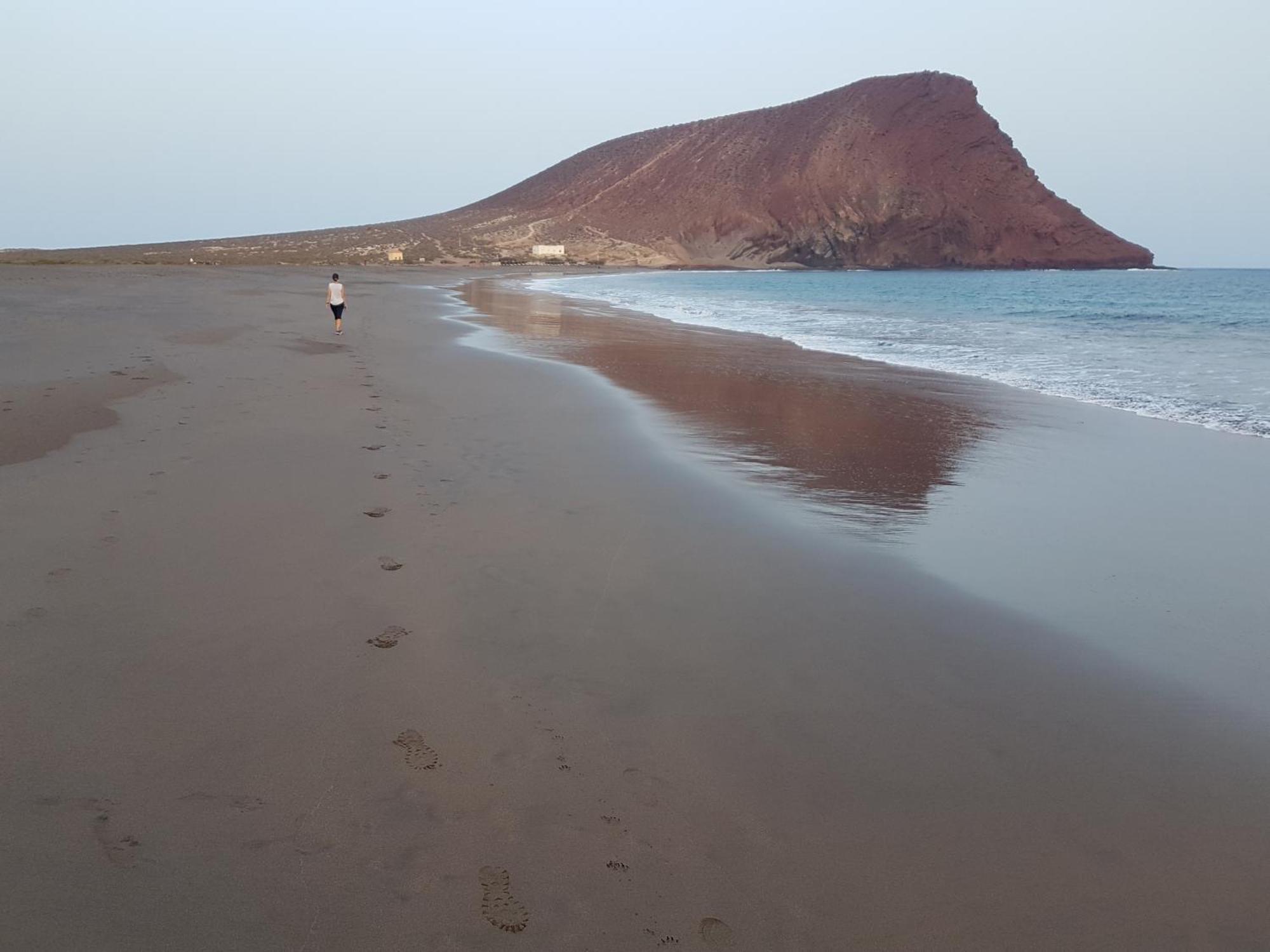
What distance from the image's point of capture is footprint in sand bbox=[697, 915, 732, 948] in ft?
6.78

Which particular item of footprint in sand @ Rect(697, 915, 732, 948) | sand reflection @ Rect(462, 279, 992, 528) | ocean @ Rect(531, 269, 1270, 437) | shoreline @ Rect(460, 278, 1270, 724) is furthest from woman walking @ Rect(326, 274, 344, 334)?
footprint in sand @ Rect(697, 915, 732, 948)

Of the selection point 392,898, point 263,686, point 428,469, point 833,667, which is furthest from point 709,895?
point 428,469

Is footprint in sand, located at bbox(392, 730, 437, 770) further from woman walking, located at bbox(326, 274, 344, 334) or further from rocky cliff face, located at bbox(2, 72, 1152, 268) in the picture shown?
rocky cliff face, located at bbox(2, 72, 1152, 268)

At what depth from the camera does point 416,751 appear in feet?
9.18

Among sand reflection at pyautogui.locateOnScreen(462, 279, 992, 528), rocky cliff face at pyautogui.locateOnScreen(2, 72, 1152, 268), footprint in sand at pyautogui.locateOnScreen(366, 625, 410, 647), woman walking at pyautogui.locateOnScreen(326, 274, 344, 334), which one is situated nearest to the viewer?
footprint in sand at pyautogui.locateOnScreen(366, 625, 410, 647)

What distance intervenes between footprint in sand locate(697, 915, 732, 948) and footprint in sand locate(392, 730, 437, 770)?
1.07 metres

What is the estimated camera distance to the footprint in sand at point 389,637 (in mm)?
3549

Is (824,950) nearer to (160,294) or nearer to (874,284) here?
(160,294)

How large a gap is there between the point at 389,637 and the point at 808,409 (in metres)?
7.58

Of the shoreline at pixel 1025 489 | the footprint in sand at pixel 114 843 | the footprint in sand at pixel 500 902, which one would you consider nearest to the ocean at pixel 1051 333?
the shoreline at pixel 1025 489

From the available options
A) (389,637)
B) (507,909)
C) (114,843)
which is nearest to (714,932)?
(507,909)

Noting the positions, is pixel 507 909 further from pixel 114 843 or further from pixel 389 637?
pixel 389 637

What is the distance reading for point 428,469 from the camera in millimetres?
6414

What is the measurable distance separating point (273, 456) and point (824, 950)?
577cm
